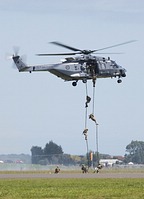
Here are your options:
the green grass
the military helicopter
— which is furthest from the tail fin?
the green grass

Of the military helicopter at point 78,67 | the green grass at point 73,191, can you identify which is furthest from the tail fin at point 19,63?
the green grass at point 73,191

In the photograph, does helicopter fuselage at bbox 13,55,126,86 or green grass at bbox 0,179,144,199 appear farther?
helicopter fuselage at bbox 13,55,126,86

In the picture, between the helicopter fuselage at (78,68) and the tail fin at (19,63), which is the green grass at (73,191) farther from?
the tail fin at (19,63)

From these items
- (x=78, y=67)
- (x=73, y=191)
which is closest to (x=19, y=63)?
(x=78, y=67)

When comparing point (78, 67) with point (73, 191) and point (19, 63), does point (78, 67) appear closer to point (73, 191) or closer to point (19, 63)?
point (19, 63)

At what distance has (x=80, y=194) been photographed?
148 feet

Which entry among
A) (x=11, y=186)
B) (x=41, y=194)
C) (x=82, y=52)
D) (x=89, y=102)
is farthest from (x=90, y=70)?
(x=41, y=194)

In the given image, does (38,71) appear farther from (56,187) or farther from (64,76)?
(56,187)

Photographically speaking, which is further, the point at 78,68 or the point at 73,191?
the point at 78,68

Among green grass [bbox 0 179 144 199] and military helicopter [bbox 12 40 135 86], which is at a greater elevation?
military helicopter [bbox 12 40 135 86]

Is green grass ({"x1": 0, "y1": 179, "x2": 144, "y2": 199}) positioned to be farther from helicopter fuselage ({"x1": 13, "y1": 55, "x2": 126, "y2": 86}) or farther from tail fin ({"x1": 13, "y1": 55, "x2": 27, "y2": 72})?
tail fin ({"x1": 13, "y1": 55, "x2": 27, "y2": 72})

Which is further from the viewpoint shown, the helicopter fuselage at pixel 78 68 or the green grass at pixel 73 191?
the helicopter fuselage at pixel 78 68

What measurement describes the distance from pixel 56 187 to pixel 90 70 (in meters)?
35.9

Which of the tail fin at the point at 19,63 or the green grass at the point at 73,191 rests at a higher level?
the tail fin at the point at 19,63
